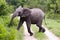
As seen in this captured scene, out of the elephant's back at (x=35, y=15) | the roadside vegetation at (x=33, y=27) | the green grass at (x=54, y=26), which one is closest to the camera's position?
the roadside vegetation at (x=33, y=27)

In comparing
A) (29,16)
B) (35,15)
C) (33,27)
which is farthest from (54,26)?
(29,16)

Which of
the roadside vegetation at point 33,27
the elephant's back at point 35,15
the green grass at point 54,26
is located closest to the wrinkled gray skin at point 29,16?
the elephant's back at point 35,15

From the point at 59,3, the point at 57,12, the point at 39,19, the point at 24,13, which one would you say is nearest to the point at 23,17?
the point at 24,13

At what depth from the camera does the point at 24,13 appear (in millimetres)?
14328

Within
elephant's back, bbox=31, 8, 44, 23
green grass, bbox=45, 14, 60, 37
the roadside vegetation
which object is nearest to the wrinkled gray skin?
elephant's back, bbox=31, 8, 44, 23

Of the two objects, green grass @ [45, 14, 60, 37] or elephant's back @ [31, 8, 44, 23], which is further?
green grass @ [45, 14, 60, 37]

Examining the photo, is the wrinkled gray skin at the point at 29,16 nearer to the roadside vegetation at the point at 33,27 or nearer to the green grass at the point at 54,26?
the roadside vegetation at the point at 33,27

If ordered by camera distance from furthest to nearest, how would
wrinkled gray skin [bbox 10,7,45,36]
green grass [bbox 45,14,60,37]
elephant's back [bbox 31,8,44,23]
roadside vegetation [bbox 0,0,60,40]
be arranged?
1. green grass [bbox 45,14,60,37]
2. elephant's back [bbox 31,8,44,23]
3. wrinkled gray skin [bbox 10,7,45,36]
4. roadside vegetation [bbox 0,0,60,40]

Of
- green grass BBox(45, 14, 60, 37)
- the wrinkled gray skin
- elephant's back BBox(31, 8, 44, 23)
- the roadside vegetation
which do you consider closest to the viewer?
the roadside vegetation

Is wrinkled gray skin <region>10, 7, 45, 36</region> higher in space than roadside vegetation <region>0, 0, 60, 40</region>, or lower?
higher

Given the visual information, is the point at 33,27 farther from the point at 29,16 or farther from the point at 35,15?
the point at 29,16

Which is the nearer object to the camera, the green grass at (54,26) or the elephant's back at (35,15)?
the elephant's back at (35,15)

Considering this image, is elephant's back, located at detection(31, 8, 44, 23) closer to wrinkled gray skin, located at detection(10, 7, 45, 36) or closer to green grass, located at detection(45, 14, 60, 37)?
wrinkled gray skin, located at detection(10, 7, 45, 36)

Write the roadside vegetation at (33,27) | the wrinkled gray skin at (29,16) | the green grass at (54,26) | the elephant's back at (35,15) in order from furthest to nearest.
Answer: the green grass at (54,26), the elephant's back at (35,15), the wrinkled gray skin at (29,16), the roadside vegetation at (33,27)
